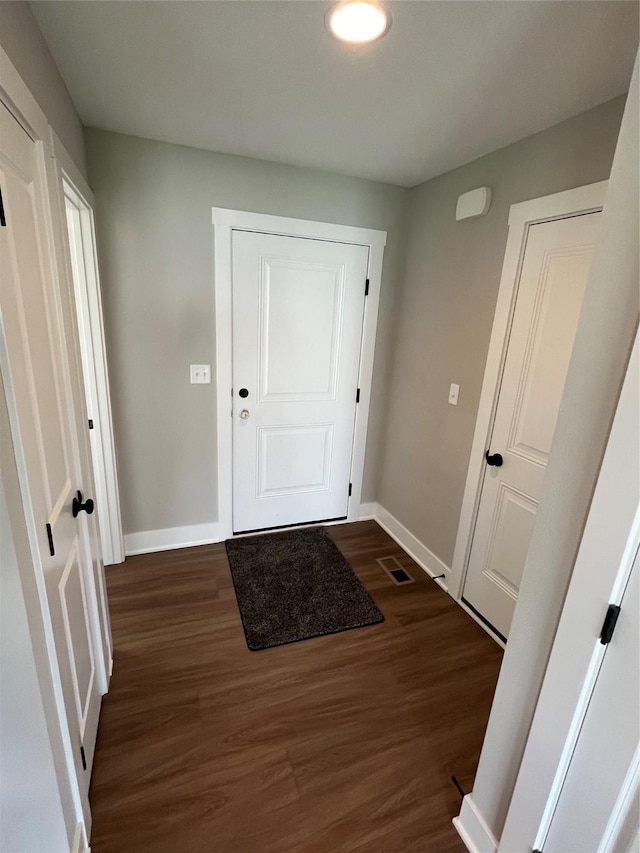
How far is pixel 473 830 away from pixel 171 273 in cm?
265

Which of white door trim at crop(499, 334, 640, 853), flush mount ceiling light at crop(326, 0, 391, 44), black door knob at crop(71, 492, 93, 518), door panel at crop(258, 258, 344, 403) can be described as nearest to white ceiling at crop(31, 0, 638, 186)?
flush mount ceiling light at crop(326, 0, 391, 44)

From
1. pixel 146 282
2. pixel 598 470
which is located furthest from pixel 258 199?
pixel 598 470

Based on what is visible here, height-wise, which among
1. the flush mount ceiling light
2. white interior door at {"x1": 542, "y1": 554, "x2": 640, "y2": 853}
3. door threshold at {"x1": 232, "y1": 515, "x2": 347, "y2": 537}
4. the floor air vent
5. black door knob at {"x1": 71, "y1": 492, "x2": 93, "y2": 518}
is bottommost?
the floor air vent

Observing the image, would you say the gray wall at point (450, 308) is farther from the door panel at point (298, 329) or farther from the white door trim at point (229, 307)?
the door panel at point (298, 329)

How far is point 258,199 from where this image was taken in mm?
2273

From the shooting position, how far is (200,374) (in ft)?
7.91

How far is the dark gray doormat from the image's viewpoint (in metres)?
2.04

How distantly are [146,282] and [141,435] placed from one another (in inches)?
34.3

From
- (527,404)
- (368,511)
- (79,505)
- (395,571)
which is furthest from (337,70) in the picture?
(368,511)

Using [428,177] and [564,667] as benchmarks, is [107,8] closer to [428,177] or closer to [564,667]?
[428,177]

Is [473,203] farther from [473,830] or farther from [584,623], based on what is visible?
[473,830]

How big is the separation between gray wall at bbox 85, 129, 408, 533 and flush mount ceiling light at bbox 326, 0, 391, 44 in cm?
117

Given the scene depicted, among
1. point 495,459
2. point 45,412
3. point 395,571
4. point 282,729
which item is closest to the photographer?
point 45,412

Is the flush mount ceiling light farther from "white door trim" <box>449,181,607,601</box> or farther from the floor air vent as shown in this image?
the floor air vent
